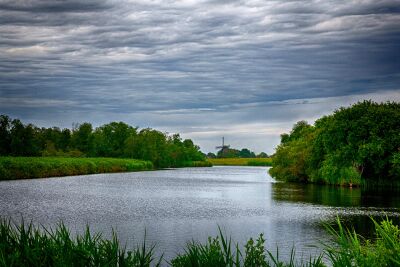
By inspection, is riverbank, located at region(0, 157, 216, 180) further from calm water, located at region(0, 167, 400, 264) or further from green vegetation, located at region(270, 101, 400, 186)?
green vegetation, located at region(270, 101, 400, 186)

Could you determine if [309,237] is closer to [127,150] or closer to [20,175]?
[20,175]

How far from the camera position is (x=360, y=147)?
62812 mm

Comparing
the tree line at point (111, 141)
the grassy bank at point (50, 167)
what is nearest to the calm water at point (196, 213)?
the grassy bank at point (50, 167)

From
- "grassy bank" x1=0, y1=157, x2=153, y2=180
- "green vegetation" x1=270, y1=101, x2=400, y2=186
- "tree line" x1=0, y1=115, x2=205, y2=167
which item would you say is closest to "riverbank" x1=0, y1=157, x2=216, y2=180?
"grassy bank" x1=0, y1=157, x2=153, y2=180

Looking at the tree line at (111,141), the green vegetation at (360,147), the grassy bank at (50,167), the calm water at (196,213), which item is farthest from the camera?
the tree line at (111,141)

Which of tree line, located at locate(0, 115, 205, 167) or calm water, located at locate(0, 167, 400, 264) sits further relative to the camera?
tree line, located at locate(0, 115, 205, 167)

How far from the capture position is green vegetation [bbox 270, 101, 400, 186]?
206 feet

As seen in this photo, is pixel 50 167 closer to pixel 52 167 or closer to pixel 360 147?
pixel 52 167

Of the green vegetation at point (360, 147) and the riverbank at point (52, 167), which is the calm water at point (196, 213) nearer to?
the green vegetation at point (360, 147)

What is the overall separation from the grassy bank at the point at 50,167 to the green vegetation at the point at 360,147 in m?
39.5

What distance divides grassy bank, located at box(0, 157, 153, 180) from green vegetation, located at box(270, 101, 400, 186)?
39468 millimetres

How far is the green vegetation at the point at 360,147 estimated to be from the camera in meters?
62.8

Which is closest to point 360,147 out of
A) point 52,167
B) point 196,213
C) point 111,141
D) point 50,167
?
point 196,213

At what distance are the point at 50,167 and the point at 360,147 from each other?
47199mm
